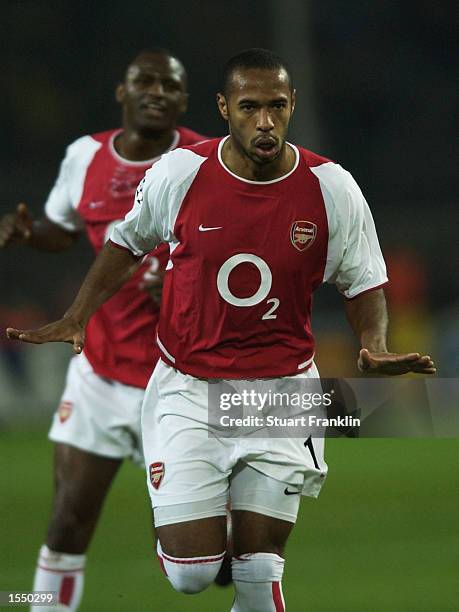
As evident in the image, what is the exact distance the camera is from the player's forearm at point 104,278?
4719mm

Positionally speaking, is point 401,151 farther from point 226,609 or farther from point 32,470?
point 226,609

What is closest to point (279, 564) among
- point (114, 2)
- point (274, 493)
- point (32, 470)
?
point (274, 493)

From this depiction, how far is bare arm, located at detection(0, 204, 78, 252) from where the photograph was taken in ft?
20.1

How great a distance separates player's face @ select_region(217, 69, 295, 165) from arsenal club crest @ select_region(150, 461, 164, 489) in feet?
3.84

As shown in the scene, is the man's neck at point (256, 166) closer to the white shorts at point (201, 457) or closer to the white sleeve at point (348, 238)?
the white sleeve at point (348, 238)

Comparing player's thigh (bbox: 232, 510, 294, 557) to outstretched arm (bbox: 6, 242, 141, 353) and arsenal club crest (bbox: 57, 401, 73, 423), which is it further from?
arsenal club crest (bbox: 57, 401, 73, 423)

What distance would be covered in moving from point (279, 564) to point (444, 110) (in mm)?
12109

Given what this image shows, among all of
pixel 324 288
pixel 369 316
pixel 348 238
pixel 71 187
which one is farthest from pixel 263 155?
pixel 324 288

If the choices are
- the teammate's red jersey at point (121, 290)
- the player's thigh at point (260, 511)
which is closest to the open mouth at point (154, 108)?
the teammate's red jersey at point (121, 290)

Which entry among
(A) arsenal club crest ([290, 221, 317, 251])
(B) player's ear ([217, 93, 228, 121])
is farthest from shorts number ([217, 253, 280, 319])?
(B) player's ear ([217, 93, 228, 121])

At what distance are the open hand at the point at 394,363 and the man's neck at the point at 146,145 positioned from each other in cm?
211

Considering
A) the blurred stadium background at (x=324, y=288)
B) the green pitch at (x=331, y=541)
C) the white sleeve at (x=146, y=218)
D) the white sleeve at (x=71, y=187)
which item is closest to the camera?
the white sleeve at (x=146, y=218)

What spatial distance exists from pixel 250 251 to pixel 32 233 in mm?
2048

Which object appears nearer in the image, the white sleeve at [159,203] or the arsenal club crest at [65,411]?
the white sleeve at [159,203]
